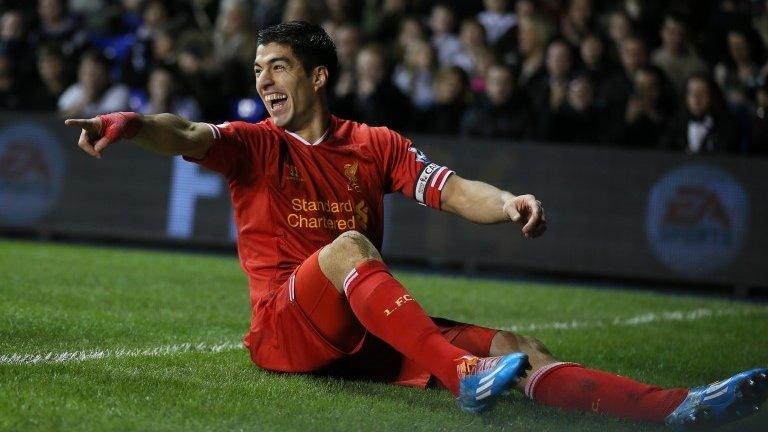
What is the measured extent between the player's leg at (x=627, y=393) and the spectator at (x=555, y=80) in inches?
321

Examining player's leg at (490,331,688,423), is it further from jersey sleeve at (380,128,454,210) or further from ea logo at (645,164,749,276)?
ea logo at (645,164,749,276)

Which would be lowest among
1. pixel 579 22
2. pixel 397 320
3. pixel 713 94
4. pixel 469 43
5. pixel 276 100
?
pixel 397 320

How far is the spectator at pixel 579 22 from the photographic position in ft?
48.5

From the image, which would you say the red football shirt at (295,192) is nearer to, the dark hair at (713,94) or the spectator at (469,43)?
the dark hair at (713,94)

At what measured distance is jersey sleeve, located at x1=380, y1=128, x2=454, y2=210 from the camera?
20.1 ft

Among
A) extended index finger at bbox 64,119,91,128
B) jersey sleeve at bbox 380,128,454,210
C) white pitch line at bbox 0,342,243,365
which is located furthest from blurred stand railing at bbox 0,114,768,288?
extended index finger at bbox 64,119,91,128

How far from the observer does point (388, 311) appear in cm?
530

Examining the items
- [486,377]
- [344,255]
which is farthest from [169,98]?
[486,377]

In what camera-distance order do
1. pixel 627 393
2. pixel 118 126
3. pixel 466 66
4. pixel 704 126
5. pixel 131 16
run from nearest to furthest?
Answer: pixel 118 126 → pixel 627 393 → pixel 704 126 → pixel 466 66 → pixel 131 16

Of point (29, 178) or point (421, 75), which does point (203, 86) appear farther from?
point (421, 75)

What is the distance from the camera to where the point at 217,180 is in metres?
13.9

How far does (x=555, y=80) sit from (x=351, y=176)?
8086mm

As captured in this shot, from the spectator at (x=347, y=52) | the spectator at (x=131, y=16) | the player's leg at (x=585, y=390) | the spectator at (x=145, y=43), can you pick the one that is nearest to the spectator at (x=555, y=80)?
the spectator at (x=347, y=52)

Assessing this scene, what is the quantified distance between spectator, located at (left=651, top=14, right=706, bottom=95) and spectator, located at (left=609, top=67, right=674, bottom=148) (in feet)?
2.19
